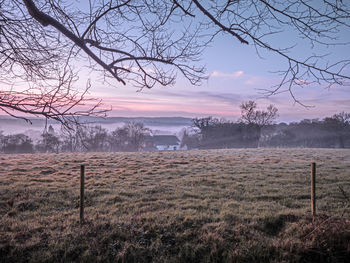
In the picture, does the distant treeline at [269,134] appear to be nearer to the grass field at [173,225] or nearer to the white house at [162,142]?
the white house at [162,142]

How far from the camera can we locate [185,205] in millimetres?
5441

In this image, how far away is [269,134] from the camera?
55.8 meters

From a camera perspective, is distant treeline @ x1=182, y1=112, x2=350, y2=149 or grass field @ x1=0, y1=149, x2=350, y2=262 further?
distant treeline @ x1=182, y1=112, x2=350, y2=149

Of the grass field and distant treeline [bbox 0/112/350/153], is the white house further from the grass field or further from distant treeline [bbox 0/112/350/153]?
the grass field

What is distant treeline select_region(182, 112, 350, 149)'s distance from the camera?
172 ft

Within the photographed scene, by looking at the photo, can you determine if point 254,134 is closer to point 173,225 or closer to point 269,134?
point 269,134

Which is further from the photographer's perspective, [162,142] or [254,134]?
[162,142]

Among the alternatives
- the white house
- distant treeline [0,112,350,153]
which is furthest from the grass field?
the white house

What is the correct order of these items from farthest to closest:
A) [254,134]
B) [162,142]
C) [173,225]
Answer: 1. [162,142]
2. [254,134]
3. [173,225]

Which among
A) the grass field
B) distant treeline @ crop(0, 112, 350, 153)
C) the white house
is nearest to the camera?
the grass field

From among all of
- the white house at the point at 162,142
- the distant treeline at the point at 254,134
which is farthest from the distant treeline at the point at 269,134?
the white house at the point at 162,142

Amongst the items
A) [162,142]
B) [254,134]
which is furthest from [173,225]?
[162,142]

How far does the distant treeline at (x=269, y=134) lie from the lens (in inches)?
2066

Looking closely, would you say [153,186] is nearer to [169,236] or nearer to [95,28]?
[169,236]
